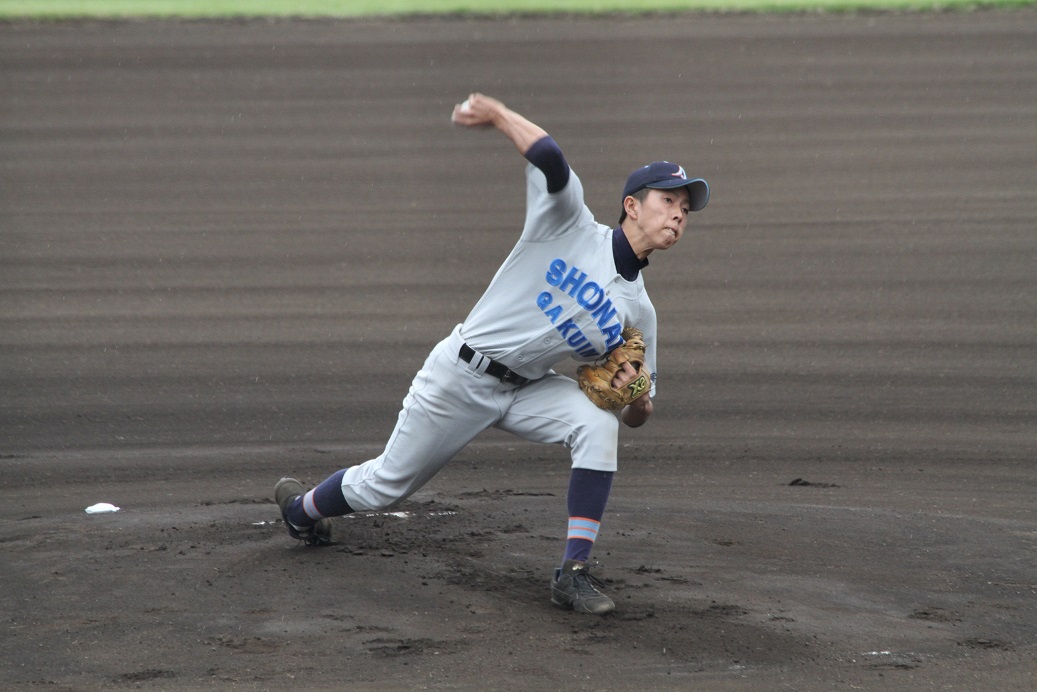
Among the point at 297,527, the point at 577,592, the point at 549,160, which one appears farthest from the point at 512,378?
the point at 297,527

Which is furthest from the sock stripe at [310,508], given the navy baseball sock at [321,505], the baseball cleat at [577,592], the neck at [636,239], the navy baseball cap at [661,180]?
the navy baseball cap at [661,180]

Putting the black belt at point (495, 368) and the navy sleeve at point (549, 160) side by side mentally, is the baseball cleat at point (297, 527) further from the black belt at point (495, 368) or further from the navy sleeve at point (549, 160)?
the navy sleeve at point (549, 160)

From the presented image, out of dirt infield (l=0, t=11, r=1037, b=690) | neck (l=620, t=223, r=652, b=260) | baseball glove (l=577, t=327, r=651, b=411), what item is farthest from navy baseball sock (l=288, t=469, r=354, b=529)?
neck (l=620, t=223, r=652, b=260)

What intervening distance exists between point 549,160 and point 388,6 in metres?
13.0

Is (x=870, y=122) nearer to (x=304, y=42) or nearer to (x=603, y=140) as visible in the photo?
(x=603, y=140)

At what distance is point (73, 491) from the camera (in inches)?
257

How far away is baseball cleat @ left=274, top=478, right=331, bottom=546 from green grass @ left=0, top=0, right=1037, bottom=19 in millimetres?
11954

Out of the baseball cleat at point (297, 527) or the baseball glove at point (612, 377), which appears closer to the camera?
the baseball glove at point (612, 377)

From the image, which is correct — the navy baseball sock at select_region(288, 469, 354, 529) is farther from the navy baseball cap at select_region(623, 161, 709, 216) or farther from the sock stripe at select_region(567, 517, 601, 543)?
the navy baseball cap at select_region(623, 161, 709, 216)

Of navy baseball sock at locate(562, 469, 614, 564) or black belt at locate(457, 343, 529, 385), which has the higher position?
black belt at locate(457, 343, 529, 385)

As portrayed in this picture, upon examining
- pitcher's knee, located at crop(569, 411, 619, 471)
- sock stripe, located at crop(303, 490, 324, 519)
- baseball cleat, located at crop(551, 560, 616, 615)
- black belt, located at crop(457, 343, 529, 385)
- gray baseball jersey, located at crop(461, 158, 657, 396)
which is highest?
gray baseball jersey, located at crop(461, 158, 657, 396)

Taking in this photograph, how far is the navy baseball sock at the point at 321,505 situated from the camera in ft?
17.1

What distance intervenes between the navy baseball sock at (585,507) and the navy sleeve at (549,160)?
1.06 metres

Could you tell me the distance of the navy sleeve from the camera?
173 inches
